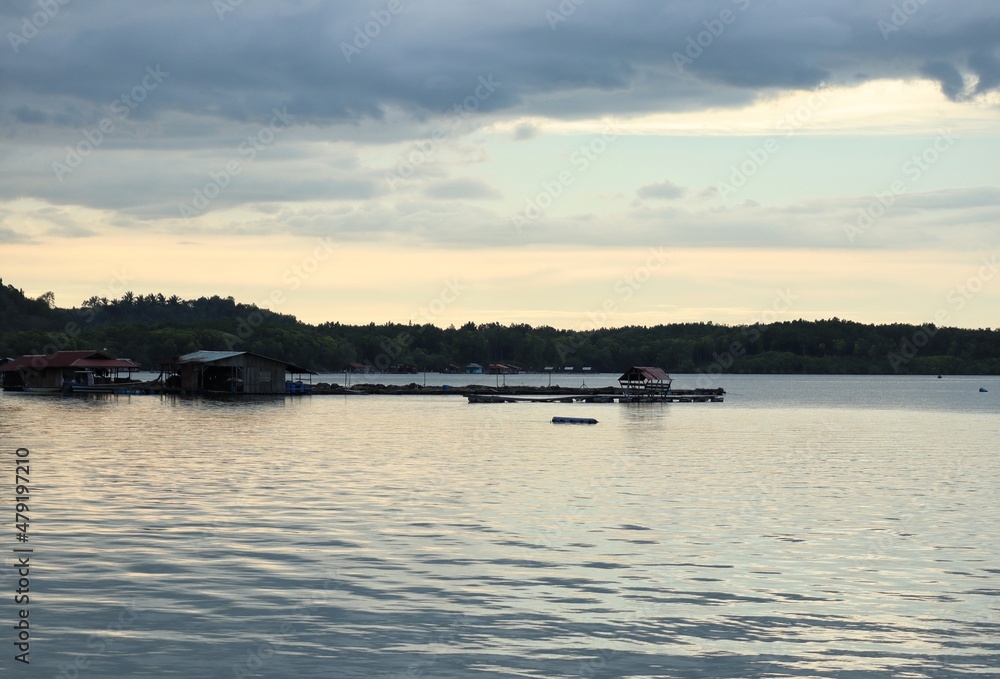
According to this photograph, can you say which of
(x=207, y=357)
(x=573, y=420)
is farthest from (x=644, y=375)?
(x=207, y=357)

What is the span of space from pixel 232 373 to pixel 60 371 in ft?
107

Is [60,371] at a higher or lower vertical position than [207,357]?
lower

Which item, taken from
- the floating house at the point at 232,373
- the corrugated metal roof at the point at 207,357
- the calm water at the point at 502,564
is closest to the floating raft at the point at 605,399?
the floating house at the point at 232,373

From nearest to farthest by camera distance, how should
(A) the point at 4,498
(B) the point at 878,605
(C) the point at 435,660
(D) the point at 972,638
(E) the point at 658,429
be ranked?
(C) the point at 435,660, (D) the point at 972,638, (B) the point at 878,605, (A) the point at 4,498, (E) the point at 658,429

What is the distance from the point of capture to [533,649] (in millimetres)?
18828

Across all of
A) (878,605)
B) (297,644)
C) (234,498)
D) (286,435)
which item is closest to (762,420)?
(286,435)

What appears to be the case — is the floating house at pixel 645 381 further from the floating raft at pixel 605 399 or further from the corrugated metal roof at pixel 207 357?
the corrugated metal roof at pixel 207 357

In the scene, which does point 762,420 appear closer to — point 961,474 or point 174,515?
point 961,474

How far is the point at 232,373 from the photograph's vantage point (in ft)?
444

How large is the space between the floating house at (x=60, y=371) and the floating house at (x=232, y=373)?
47.0 ft

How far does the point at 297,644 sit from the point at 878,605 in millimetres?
12080

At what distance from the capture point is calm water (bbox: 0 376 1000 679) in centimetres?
1850

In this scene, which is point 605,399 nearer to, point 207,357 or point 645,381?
point 645,381

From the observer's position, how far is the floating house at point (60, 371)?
496 ft
